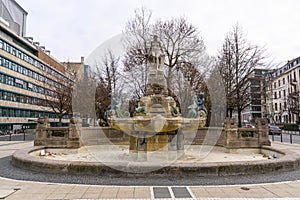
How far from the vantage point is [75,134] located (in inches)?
580

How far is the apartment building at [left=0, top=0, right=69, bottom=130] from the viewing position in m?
41.9

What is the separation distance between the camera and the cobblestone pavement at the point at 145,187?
5.92 meters

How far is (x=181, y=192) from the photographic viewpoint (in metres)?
6.18

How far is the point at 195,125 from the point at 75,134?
7.29m

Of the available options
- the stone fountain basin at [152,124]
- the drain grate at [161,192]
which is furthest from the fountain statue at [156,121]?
the drain grate at [161,192]

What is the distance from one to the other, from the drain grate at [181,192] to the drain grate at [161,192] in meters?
0.17

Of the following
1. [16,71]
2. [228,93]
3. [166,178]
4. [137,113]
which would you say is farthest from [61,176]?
[16,71]

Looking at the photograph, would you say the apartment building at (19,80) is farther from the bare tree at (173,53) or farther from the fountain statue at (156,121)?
the fountain statue at (156,121)

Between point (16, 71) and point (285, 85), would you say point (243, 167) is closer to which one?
point (16, 71)

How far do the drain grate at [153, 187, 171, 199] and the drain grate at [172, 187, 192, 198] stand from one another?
171mm

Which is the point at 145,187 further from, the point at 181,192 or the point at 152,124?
the point at 152,124

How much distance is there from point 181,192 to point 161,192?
48 centimetres

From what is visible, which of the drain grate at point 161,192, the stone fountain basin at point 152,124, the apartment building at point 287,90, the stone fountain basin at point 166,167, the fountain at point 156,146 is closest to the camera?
the drain grate at point 161,192

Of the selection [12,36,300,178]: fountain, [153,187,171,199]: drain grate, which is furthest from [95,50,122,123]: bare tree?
[153,187,171,199]: drain grate
